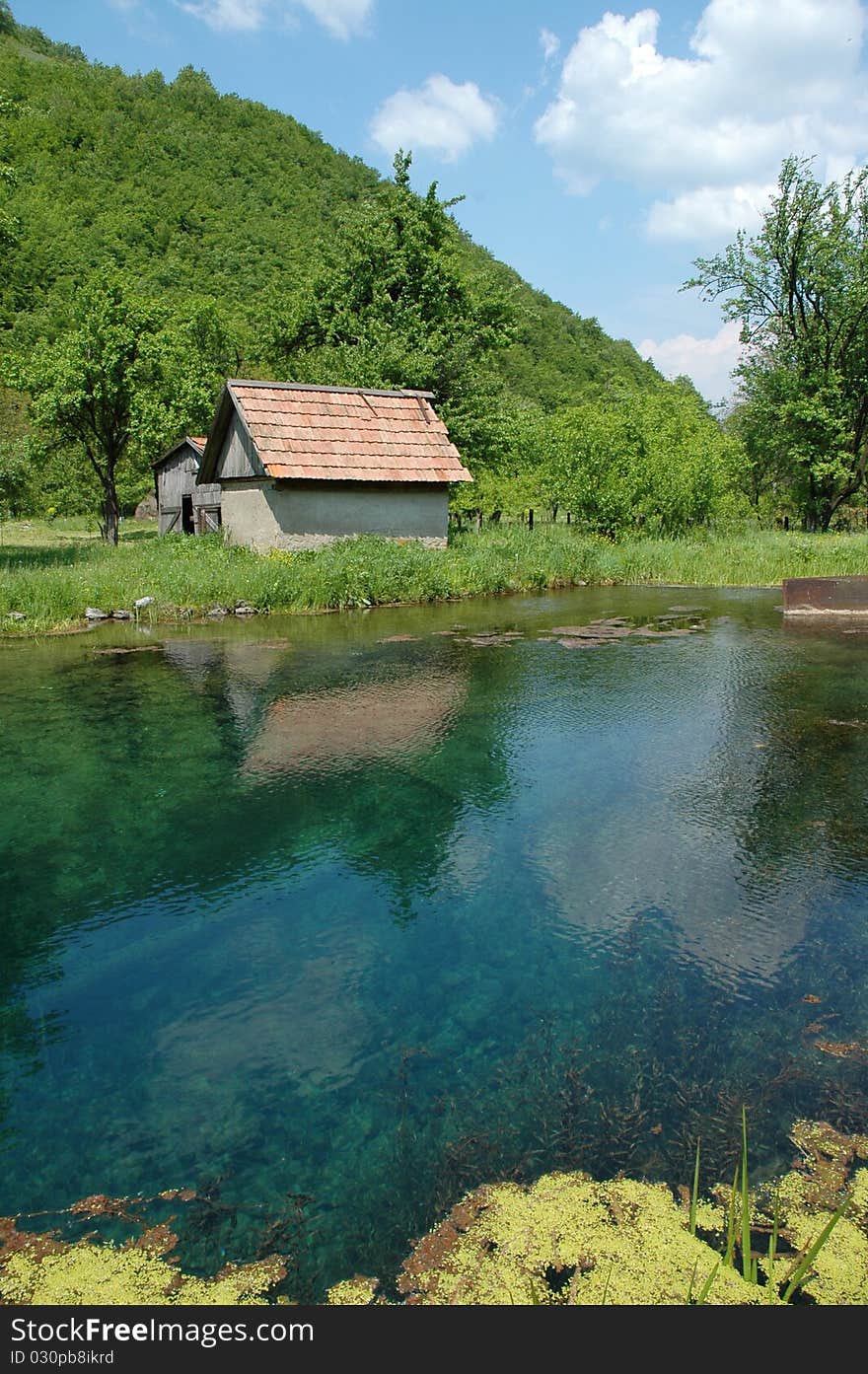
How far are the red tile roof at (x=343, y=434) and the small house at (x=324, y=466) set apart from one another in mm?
27

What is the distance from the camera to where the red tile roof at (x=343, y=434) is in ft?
63.5

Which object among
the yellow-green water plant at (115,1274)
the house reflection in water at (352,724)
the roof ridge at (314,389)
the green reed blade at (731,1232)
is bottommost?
the yellow-green water plant at (115,1274)

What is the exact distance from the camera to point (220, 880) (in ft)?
18.1

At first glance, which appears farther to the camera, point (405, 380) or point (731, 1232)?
point (405, 380)

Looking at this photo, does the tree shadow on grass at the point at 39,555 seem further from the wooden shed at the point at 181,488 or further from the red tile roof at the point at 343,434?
the red tile roof at the point at 343,434

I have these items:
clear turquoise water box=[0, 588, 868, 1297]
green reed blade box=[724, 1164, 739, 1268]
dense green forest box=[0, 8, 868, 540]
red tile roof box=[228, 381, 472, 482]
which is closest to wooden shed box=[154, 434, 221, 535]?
dense green forest box=[0, 8, 868, 540]

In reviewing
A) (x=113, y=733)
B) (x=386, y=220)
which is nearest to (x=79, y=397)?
(x=386, y=220)

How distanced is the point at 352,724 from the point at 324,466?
475 inches

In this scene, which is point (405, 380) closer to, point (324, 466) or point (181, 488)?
point (324, 466)

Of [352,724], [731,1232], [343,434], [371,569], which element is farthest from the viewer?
[343,434]

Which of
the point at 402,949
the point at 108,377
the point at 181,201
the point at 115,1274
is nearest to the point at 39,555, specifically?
the point at 108,377

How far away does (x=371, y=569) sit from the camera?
17.4 metres

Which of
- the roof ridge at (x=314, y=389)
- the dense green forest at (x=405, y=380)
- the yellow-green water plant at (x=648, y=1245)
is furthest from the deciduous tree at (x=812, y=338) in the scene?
the yellow-green water plant at (x=648, y=1245)

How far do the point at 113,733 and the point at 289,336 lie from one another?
2488cm
